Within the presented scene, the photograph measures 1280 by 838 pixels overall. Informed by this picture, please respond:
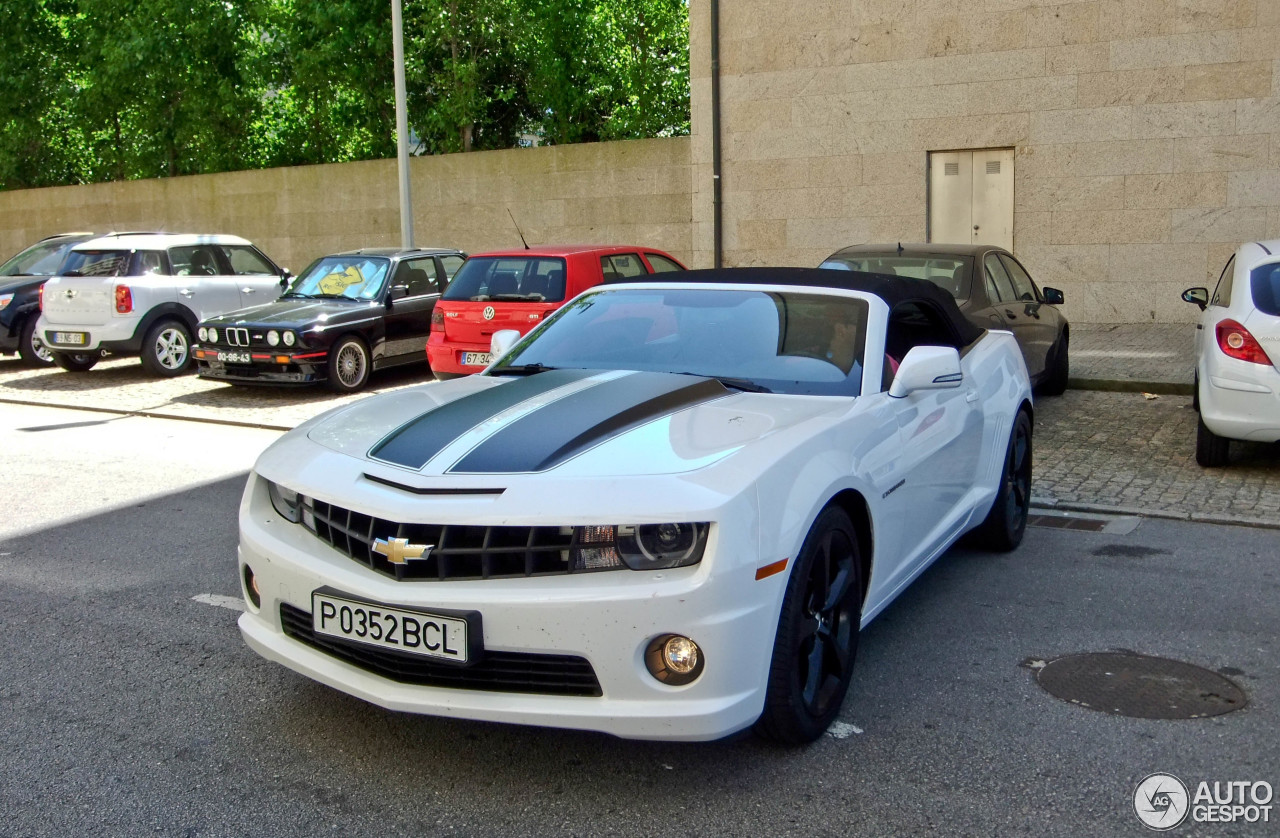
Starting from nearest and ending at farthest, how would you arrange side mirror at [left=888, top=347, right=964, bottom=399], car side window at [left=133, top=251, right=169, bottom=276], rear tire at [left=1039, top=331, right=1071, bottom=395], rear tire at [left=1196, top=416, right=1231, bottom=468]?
side mirror at [left=888, top=347, right=964, bottom=399] → rear tire at [left=1196, top=416, right=1231, bottom=468] → rear tire at [left=1039, top=331, right=1071, bottom=395] → car side window at [left=133, top=251, right=169, bottom=276]

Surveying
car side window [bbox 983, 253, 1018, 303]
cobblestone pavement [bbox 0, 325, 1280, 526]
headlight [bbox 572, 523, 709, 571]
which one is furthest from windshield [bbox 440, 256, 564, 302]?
headlight [bbox 572, 523, 709, 571]

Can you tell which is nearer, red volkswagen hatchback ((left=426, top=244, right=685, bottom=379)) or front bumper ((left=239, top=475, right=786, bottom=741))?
front bumper ((left=239, top=475, right=786, bottom=741))

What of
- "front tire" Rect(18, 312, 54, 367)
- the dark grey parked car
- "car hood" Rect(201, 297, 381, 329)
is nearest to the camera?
the dark grey parked car

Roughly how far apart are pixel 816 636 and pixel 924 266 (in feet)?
20.2

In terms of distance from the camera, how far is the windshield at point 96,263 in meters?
13.8

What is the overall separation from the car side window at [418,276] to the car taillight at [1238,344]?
8.44 metres

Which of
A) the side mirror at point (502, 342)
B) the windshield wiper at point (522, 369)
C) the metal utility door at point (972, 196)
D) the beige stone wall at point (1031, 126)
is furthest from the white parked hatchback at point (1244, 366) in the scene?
the metal utility door at point (972, 196)

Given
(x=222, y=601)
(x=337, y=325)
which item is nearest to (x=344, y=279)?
(x=337, y=325)

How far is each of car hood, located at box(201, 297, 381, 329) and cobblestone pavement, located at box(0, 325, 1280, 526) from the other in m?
0.76

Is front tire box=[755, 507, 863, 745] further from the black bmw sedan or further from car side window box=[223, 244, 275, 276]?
car side window box=[223, 244, 275, 276]

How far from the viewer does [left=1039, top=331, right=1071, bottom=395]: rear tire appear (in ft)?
34.0

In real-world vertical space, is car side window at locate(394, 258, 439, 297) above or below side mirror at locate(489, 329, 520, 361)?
above

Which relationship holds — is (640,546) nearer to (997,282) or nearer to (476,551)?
(476,551)

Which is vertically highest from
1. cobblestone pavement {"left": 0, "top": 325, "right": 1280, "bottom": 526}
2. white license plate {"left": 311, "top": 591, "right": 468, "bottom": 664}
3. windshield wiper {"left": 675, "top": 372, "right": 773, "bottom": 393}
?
windshield wiper {"left": 675, "top": 372, "right": 773, "bottom": 393}
